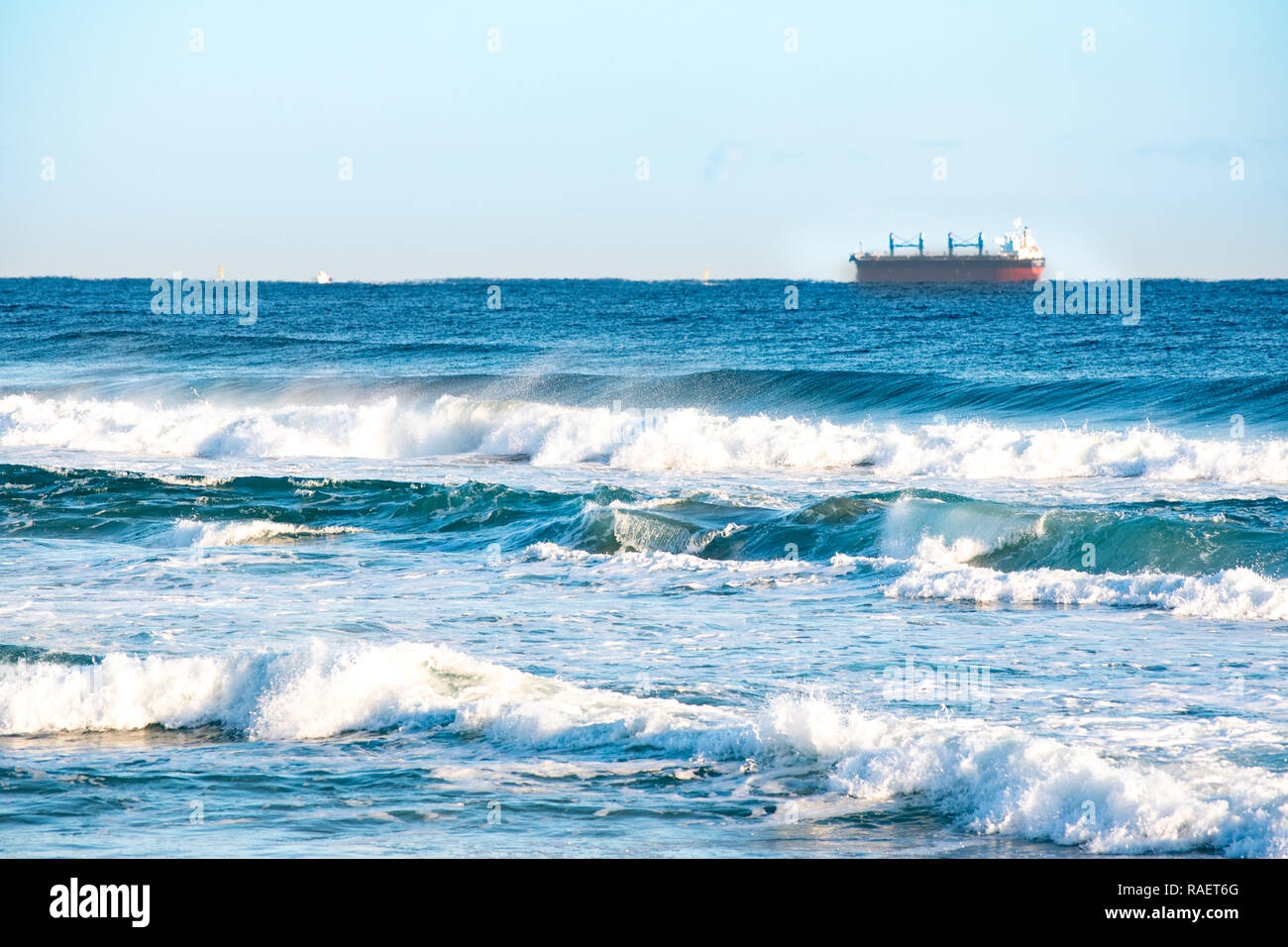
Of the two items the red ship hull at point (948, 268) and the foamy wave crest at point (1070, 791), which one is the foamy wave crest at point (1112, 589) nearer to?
the foamy wave crest at point (1070, 791)

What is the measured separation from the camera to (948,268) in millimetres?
112812

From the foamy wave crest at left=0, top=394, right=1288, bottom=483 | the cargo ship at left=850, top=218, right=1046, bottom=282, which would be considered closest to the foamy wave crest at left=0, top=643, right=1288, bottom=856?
the foamy wave crest at left=0, top=394, right=1288, bottom=483

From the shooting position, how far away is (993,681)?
9438mm

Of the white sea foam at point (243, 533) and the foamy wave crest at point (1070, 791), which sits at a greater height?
the white sea foam at point (243, 533)

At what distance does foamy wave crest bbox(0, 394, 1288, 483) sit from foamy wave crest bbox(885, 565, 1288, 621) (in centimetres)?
909

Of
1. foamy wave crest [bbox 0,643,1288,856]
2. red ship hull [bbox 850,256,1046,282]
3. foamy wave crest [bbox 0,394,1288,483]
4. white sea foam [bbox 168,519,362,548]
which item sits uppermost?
red ship hull [bbox 850,256,1046,282]

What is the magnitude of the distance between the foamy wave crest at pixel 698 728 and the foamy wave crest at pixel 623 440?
15139 millimetres

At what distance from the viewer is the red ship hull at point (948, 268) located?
10975cm

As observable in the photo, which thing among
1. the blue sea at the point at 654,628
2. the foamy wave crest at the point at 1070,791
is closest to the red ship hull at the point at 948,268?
the blue sea at the point at 654,628

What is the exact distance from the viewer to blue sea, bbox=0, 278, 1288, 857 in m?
6.91

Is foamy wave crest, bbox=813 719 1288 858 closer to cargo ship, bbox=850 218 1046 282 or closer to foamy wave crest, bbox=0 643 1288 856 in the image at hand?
foamy wave crest, bbox=0 643 1288 856
